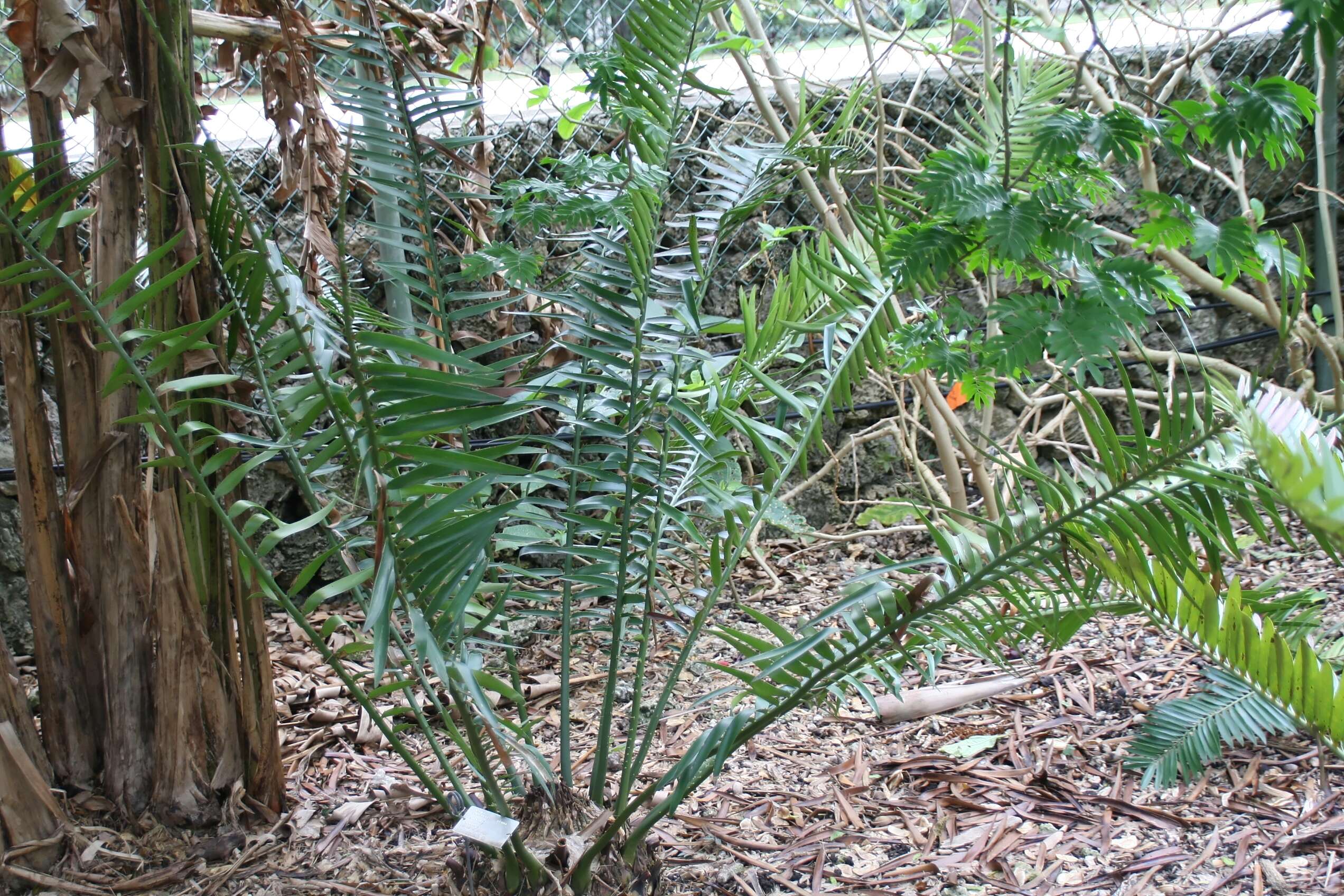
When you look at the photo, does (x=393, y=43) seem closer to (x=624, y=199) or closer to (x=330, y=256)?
(x=330, y=256)

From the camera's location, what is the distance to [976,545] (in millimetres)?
1206

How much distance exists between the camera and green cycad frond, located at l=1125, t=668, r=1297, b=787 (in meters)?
1.57

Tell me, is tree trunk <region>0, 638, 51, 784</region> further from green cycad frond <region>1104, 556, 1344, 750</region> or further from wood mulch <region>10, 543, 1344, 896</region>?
green cycad frond <region>1104, 556, 1344, 750</region>

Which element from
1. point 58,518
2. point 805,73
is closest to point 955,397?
point 805,73

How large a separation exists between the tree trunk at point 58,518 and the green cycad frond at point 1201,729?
1.72m

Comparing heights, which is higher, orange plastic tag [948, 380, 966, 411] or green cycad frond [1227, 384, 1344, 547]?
green cycad frond [1227, 384, 1344, 547]

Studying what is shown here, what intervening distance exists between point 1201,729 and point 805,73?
1939 millimetres

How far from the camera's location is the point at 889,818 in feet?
5.23

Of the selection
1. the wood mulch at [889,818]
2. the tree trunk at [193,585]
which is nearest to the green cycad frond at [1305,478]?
the wood mulch at [889,818]

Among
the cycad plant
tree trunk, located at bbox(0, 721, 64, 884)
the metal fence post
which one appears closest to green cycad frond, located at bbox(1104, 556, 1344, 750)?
the cycad plant

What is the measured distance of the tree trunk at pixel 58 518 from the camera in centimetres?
142

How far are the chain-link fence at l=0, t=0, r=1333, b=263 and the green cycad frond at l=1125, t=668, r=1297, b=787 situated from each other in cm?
137

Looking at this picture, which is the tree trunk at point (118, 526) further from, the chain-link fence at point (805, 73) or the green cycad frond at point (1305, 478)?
the green cycad frond at point (1305, 478)

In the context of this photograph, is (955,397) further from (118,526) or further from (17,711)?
(17,711)
